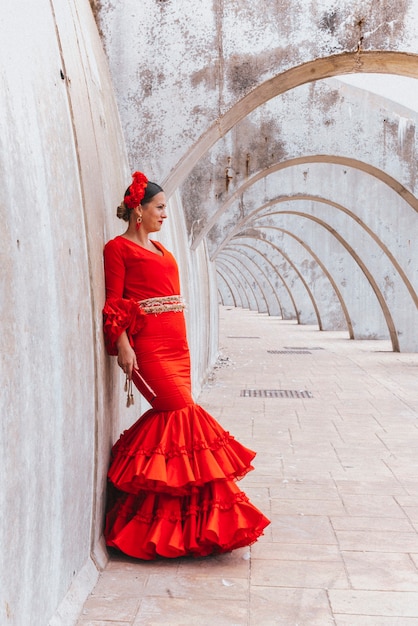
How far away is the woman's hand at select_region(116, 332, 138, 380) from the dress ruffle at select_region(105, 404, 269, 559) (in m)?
0.36

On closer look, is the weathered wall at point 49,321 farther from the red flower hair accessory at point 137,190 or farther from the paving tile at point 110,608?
the red flower hair accessory at point 137,190

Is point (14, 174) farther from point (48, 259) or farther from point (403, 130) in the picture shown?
point (403, 130)

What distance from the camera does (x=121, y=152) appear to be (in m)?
5.88

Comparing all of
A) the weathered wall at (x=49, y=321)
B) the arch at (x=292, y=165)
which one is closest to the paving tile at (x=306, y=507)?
the weathered wall at (x=49, y=321)

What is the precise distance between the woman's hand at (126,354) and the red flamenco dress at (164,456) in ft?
0.14

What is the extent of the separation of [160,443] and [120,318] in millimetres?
683

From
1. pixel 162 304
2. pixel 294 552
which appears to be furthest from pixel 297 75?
pixel 294 552

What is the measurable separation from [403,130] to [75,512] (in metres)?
11.3

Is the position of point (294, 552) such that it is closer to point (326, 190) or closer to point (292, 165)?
point (292, 165)

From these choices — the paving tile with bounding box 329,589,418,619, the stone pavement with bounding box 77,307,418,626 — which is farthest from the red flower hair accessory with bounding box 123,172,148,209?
the paving tile with bounding box 329,589,418,619

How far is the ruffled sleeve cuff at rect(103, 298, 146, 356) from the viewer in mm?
4145

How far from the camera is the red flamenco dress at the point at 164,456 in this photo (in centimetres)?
402

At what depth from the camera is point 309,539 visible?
4.51 metres

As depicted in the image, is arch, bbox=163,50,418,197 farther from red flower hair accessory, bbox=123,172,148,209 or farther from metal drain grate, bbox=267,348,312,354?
metal drain grate, bbox=267,348,312,354
